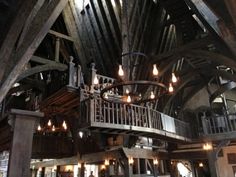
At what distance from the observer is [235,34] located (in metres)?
2.85

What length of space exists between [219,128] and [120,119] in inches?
211

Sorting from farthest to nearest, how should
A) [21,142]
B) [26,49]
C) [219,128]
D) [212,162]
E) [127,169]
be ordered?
1. [219,128]
2. [212,162]
3. [127,169]
4. [26,49]
5. [21,142]

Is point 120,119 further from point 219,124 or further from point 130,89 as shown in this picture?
point 219,124

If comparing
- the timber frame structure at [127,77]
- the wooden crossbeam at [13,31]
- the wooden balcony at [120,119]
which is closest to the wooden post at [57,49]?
the timber frame structure at [127,77]

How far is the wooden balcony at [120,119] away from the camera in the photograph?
6820 millimetres

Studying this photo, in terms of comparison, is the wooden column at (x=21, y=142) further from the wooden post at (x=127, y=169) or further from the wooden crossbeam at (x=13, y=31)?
the wooden post at (x=127, y=169)

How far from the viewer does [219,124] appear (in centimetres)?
1030


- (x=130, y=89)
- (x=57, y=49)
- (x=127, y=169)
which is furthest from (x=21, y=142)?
(x=57, y=49)

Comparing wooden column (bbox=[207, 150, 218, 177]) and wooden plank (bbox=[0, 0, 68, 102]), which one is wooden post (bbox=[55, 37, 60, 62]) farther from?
wooden column (bbox=[207, 150, 218, 177])

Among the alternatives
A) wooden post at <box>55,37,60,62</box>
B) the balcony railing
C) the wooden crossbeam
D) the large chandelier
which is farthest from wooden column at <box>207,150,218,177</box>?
the wooden crossbeam

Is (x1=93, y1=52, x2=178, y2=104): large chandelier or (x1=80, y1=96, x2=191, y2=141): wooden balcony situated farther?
(x1=80, y1=96, x2=191, y2=141): wooden balcony

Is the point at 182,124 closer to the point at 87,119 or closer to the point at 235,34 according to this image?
the point at 87,119

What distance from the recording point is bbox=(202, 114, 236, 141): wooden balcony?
9.98 m

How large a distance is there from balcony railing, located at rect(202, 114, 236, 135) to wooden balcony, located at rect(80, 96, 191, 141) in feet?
8.02
